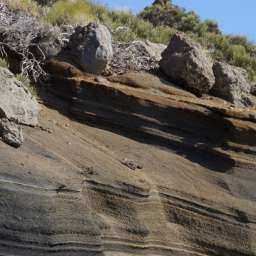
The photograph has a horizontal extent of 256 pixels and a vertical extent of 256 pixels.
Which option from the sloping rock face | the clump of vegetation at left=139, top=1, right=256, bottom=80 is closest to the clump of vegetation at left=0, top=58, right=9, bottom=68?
the sloping rock face

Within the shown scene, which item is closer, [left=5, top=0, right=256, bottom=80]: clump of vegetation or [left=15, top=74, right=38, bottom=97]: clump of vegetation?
[left=15, top=74, right=38, bottom=97]: clump of vegetation

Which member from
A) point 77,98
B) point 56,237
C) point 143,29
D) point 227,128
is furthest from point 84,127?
point 143,29

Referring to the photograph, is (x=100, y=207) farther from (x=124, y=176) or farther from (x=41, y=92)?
(x=41, y=92)

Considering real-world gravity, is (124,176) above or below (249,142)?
below

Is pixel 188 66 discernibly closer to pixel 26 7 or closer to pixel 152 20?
pixel 26 7

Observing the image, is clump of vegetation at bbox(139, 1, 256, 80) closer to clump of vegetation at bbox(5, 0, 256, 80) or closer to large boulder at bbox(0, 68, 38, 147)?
clump of vegetation at bbox(5, 0, 256, 80)

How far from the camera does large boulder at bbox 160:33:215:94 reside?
29.0 ft

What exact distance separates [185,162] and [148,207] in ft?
3.27

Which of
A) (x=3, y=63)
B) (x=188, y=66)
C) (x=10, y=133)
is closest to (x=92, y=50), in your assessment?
(x=3, y=63)

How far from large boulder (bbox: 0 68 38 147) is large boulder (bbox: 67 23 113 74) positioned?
1.31 meters

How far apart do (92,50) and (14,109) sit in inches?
71.9

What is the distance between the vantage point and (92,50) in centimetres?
853

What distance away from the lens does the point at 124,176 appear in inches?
281

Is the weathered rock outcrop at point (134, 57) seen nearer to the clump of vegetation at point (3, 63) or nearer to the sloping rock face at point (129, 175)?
the sloping rock face at point (129, 175)
